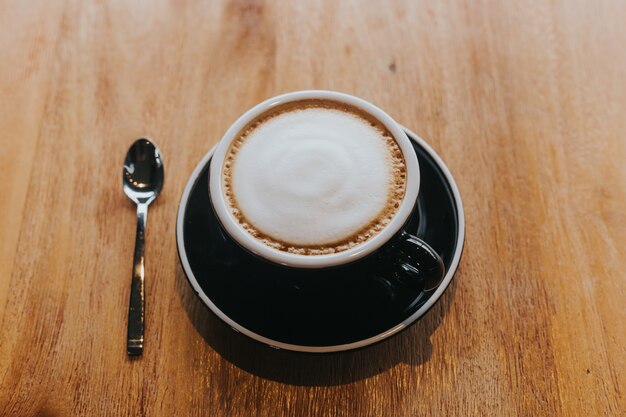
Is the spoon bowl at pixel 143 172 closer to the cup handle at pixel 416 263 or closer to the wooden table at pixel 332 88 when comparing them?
the wooden table at pixel 332 88

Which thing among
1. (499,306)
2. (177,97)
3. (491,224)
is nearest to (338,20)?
(177,97)

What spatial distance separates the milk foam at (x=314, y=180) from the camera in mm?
644

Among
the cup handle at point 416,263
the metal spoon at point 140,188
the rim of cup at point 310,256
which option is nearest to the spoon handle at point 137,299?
the metal spoon at point 140,188

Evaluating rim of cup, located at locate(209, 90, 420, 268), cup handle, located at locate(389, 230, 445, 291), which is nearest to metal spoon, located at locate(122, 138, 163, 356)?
rim of cup, located at locate(209, 90, 420, 268)

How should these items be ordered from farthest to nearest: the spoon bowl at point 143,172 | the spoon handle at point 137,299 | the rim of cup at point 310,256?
1. the spoon bowl at point 143,172
2. the spoon handle at point 137,299
3. the rim of cup at point 310,256

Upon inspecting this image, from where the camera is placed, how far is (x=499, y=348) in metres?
0.74

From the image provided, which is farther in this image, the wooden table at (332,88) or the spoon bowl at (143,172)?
the spoon bowl at (143,172)

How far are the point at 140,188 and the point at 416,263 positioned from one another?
1.44 ft

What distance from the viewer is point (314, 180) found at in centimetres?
66

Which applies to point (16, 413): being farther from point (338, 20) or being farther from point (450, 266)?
point (338, 20)

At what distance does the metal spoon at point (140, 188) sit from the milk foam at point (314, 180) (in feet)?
0.66

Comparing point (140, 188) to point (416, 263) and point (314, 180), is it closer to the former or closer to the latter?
point (314, 180)

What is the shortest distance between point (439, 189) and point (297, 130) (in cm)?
21

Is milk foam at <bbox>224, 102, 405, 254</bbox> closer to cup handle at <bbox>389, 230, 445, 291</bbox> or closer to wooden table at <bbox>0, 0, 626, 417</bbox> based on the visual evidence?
cup handle at <bbox>389, 230, 445, 291</bbox>
